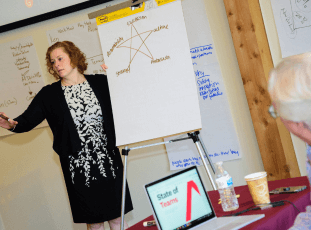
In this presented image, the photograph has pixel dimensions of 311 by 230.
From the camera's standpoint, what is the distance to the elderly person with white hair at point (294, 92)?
872 millimetres

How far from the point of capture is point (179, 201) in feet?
4.26

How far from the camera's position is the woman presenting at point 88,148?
2.54 m

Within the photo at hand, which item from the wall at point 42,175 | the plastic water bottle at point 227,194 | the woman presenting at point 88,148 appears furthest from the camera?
the wall at point 42,175

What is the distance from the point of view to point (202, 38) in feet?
→ 9.61

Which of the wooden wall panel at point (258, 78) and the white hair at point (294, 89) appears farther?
the wooden wall panel at point (258, 78)

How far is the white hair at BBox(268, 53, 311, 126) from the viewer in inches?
34.3

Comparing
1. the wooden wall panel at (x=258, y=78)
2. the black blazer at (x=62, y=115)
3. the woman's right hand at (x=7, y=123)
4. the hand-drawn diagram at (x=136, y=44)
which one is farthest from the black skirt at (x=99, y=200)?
the wooden wall panel at (x=258, y=78)

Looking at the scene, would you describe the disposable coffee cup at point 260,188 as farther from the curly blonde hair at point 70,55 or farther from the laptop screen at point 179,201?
the curly blonde hair at point 70,55

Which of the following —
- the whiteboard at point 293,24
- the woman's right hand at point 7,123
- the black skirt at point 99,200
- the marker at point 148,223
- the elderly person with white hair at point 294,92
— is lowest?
the black skirt at point 99,200

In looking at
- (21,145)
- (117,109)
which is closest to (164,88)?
(117,109)

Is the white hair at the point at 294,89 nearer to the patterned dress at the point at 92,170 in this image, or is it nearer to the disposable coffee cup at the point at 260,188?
the disposable coffee cup at the point at 260,188

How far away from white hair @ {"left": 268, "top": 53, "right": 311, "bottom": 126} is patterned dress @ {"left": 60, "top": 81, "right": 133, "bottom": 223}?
70.4 inches

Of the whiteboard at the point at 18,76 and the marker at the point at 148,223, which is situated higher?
the whiteboard at the point at 18,76

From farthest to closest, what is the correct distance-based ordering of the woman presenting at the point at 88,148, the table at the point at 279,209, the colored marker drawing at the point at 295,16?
the colored marker drawing at the point at 295,16 < the woman presenting at the point at 88,148 < the table at the point at 279,209
